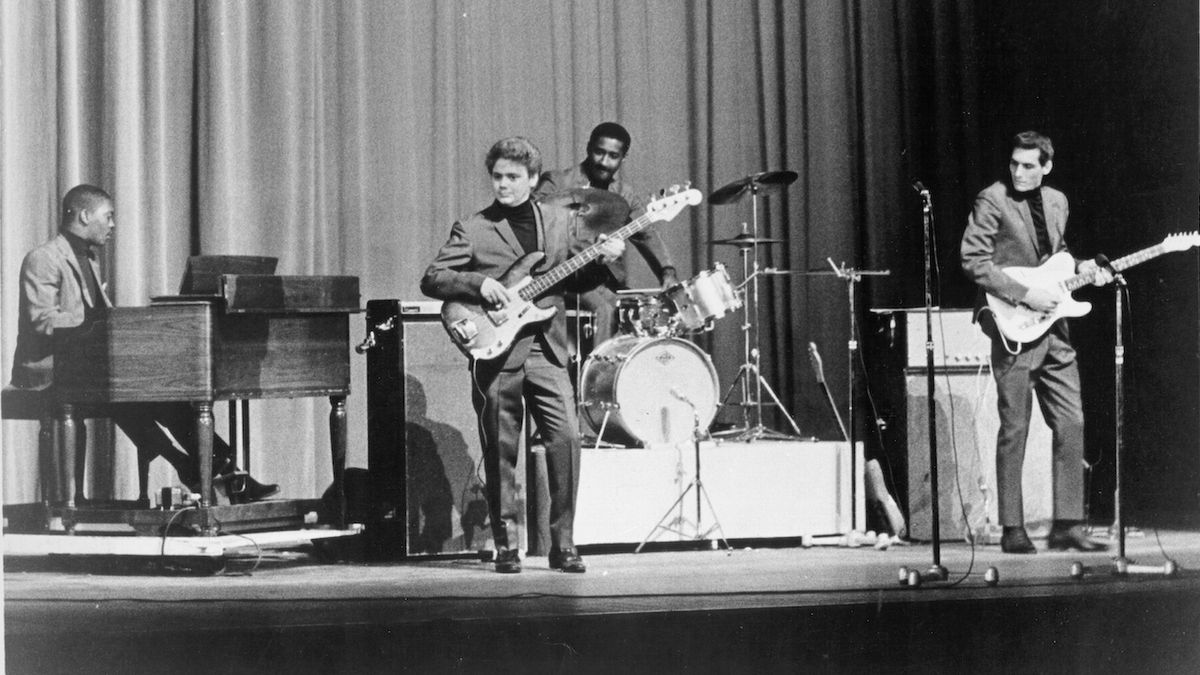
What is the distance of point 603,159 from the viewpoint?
6371mm

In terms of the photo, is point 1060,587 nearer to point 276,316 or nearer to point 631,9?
point 276,316

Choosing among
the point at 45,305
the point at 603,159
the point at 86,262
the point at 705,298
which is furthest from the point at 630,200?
the point at 45,305

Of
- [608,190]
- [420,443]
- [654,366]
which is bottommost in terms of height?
[420,443]

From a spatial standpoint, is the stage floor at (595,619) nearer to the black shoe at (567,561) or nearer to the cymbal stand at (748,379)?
the black shoe at (567,561)

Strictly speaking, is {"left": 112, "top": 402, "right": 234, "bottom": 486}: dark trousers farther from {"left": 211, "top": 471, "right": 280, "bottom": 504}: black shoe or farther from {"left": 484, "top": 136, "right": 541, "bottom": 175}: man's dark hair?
{"left": 484, "top": 136, "right": 541, "bottom": 175}: man's dark hair

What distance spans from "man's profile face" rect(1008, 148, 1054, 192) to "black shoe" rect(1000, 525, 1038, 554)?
1.45 metres

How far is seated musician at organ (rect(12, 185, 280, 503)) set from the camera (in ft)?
16.9

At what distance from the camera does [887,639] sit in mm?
4633

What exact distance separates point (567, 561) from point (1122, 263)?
8.24 ft

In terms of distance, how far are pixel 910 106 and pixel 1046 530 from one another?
265 centimetres

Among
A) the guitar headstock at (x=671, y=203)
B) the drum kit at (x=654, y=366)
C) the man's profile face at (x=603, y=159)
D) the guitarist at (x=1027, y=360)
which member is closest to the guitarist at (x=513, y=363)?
the guitar headstock at (x=671, y=203)

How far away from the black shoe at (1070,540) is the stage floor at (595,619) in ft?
1.09

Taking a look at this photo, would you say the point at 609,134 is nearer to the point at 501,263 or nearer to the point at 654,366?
the point at 654,366

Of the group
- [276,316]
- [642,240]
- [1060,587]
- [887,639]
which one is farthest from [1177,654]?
[276,316]
